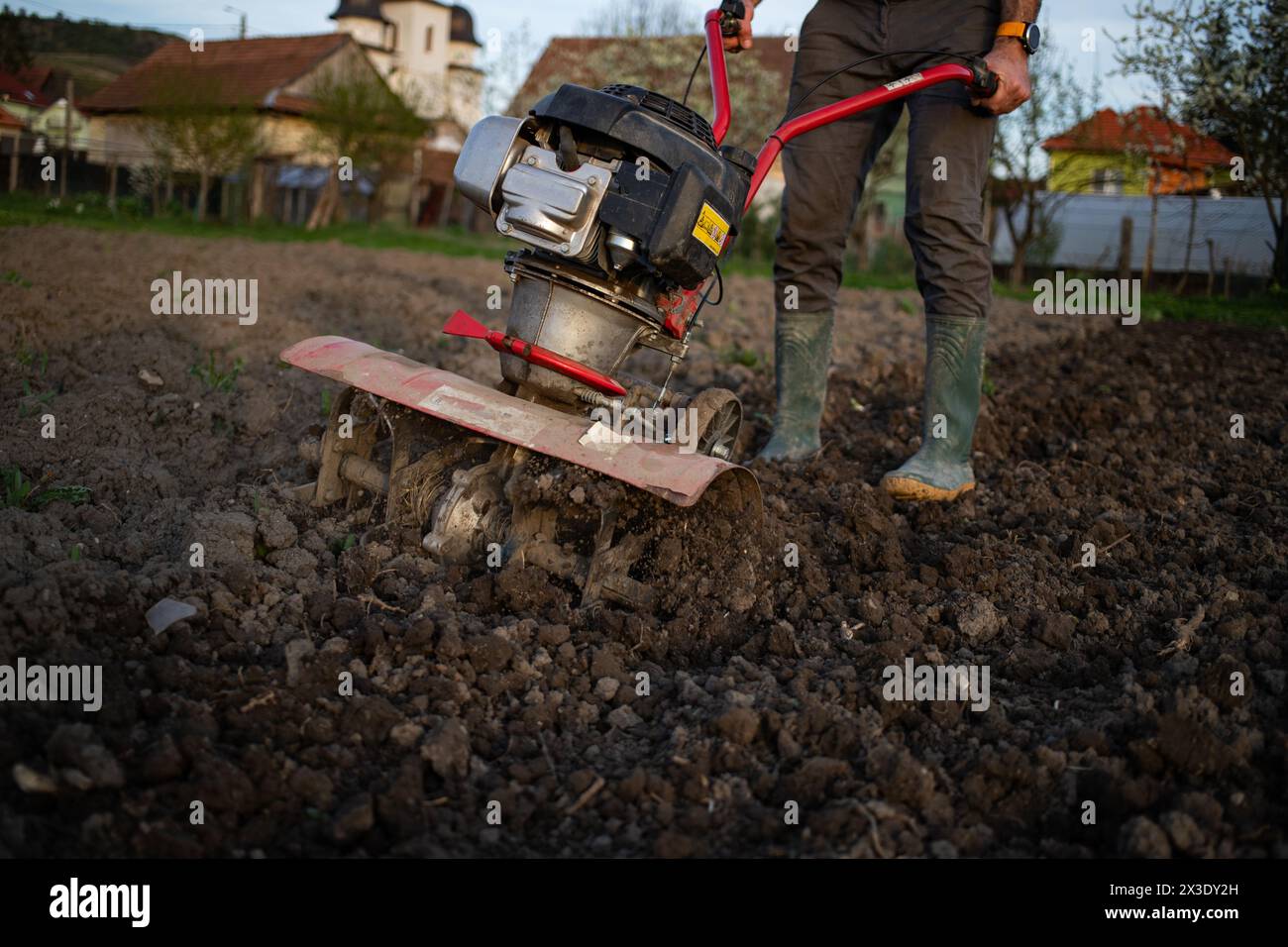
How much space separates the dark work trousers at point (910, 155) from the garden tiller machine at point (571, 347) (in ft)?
2.93

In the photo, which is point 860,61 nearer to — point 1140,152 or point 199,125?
point 1140,152

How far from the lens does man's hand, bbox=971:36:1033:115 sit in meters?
3.42

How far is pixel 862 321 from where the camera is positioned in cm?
891

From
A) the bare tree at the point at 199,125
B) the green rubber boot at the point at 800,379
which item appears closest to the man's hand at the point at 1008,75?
the green rubber boot at the point at 800,379

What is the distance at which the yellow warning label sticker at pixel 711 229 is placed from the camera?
2627mm

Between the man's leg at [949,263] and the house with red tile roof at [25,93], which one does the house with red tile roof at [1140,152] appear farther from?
the house with red tile roof at [25,93]

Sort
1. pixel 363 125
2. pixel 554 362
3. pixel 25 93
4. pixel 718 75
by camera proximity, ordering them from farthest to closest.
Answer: pixel 25 93, pixel 363 125, pixel 718 75, pixel 554 362

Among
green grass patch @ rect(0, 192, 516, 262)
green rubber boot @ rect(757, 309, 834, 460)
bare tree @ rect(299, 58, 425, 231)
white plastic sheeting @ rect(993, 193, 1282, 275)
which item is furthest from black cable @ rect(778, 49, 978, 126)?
bare tree @ rect(299, 58, 425, 231)

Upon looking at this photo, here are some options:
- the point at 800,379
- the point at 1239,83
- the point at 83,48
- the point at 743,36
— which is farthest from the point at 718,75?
the point at 83,48

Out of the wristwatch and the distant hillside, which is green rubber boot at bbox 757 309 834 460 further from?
the distant hillside

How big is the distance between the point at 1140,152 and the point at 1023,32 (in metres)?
15.1

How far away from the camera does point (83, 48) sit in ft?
139
